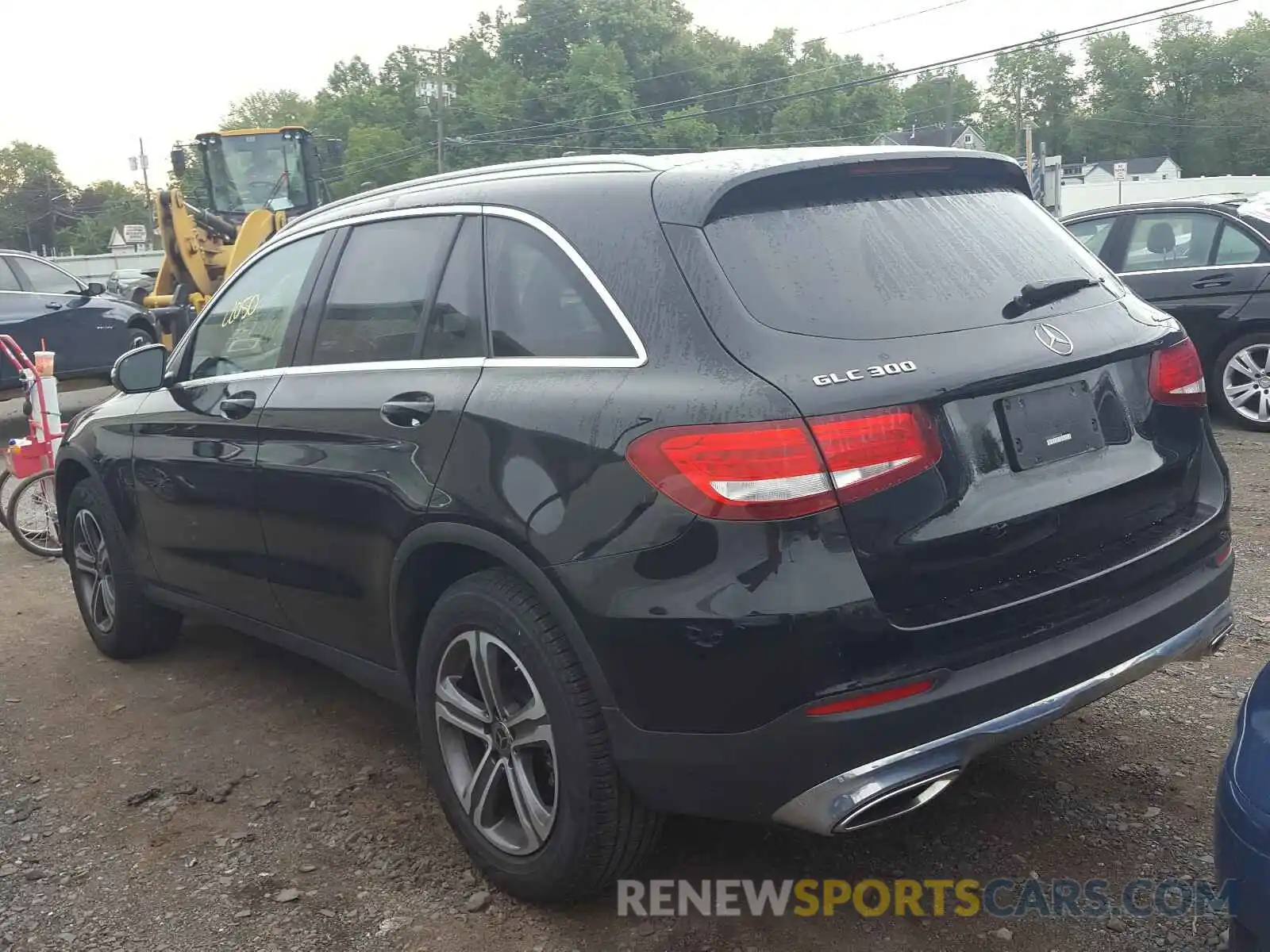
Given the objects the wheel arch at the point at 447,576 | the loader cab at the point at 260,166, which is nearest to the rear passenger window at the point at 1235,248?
the wheel arch at the point at 447,576

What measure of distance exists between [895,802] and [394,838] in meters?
1.57

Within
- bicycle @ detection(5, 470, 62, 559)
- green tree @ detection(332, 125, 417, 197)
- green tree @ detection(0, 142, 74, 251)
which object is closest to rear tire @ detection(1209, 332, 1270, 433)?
bicycle @ detection(5, 470, 62, 559)

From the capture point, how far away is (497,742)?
2926 mm

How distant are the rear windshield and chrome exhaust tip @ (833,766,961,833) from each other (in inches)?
36.2

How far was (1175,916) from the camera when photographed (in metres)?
2.72

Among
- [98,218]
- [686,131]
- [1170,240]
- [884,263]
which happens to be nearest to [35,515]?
[884,263]

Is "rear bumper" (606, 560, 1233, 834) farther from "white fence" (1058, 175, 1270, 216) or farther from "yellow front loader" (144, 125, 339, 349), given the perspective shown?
"white fence" (1058, 175, 1270, 216)

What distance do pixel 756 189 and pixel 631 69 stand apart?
7135 centimetres

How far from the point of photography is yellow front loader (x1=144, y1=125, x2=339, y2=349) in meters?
15.1

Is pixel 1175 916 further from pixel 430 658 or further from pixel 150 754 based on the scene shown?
pixel 150 754

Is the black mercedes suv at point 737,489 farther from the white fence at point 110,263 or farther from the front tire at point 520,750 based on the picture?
the white fence at point 110,263

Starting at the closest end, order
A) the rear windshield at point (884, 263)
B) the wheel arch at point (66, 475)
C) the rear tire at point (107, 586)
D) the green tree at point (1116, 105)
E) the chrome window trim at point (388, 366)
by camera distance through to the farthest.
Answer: the rear windshield at point (884, 263)
the chrome window trim at point (388, 366)
the rear tire at point (107, 586)
the wheel arch at point (66, 475)
the green tree at point (1116, 105)

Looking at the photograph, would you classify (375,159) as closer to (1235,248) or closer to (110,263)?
(110,263)

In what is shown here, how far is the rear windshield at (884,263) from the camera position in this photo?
2566 mm
